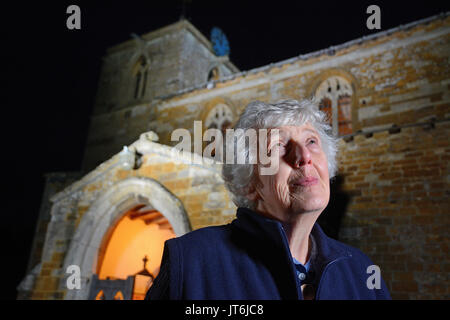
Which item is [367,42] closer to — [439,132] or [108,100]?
[439,132]

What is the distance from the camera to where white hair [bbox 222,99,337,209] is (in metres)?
1.97

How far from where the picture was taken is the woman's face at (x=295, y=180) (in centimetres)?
171

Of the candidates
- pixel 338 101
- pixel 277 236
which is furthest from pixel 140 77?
pixel 277 236

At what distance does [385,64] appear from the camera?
31.4 ft

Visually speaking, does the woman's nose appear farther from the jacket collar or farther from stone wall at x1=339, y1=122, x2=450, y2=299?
stone wall at x1=339, y1=122, x2=450, y2=299

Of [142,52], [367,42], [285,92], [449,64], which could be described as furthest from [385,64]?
[142,52]

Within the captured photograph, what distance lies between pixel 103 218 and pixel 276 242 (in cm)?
597

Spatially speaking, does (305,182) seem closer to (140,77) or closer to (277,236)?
(277,236)

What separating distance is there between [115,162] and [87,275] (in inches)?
90.6

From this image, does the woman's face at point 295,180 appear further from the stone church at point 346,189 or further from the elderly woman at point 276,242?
the stone church at point 346,189

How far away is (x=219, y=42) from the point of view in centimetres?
2027
